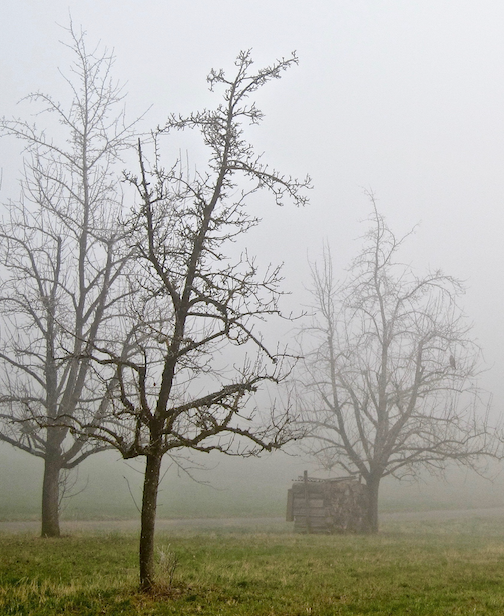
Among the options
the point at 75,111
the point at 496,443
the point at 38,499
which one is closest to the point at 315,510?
the point at 496,443

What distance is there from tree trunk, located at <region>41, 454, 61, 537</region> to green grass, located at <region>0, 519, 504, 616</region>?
2.67 feet

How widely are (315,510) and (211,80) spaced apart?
59.6ft

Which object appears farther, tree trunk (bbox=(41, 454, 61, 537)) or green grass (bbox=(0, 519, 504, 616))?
tree trunk (bbox=(41, 454, 61, 537))

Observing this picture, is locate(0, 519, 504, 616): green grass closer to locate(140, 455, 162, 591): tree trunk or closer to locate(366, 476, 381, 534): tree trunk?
locate(140, 455, 162, 591): tree trunk

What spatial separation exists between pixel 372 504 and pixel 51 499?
1294 centimetres

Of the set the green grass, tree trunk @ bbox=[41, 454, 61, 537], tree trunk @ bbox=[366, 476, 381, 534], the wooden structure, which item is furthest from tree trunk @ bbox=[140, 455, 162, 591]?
tree trunk @ bbox=[366, 476, 381, 534]

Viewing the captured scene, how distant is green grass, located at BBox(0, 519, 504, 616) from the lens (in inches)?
306

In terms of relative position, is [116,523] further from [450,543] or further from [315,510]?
[450,543]

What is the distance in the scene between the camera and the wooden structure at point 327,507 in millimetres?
23141

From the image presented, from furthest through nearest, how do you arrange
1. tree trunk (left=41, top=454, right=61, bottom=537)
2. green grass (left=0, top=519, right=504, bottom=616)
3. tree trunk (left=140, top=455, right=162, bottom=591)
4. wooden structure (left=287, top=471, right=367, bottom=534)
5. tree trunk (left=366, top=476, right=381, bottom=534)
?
wooden structure (left=287, top=471, right=367, bottom=534)
tree trunk (left=366, top=476, right=381, bottom=534)
tree trunk (left=41, top=454, right=61, bottom=537)
tree trunk (left=140, top=455, right=162, bottom=591)
green grass (left=0, top=519, right=504, bottom=616)

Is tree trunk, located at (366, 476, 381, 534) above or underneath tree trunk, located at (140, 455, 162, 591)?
underneath

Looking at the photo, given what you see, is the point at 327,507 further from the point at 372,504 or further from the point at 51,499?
the point at 51,499

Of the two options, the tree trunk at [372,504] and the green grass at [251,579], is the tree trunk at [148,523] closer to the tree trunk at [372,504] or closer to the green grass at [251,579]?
the green grass at [251,579]

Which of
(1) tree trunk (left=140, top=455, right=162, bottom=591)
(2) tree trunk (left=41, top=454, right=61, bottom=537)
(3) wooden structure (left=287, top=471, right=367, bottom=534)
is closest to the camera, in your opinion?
(1) tree trunk (left=140, top=455, right=162, bottom=591)
